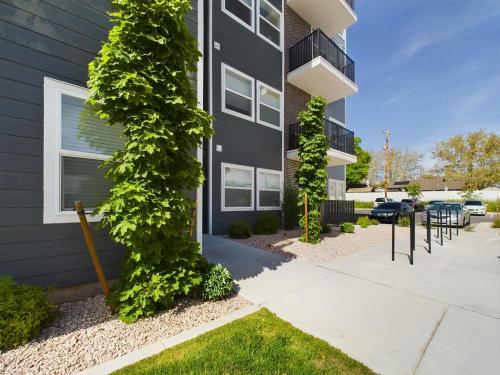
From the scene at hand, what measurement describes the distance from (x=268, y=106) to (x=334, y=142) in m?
4.01

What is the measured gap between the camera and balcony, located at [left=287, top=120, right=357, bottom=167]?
1108cm

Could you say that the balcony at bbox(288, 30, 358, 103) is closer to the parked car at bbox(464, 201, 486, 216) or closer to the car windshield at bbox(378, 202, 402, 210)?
the car windshield at bbox(378, 202, 402, 210)

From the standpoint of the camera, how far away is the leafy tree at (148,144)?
300cm

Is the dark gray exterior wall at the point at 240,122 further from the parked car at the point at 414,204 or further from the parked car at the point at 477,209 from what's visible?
the parked car at the point at 477,209

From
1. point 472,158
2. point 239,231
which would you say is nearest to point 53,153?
point 239,231

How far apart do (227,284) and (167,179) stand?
1850 millimetres

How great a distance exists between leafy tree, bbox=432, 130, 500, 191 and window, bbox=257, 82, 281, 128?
3409cm

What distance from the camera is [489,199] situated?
107 ft

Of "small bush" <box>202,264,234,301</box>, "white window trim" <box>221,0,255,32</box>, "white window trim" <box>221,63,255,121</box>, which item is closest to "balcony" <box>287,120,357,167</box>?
"white window trim" <box>221,63,255,121</box>

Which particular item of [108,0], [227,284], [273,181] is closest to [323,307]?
[227,284]

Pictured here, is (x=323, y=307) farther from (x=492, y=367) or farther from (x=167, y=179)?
(x=167, y=179)

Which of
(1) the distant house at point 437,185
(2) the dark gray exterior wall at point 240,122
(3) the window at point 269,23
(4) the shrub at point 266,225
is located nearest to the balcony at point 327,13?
(3) the window at point 269,23

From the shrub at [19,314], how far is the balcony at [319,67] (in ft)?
36.8

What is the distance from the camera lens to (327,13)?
1220cm
